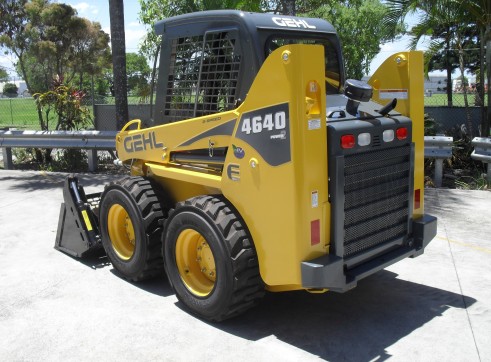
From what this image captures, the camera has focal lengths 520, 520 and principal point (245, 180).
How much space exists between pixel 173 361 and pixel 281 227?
1.23 meters

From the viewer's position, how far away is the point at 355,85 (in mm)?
4031

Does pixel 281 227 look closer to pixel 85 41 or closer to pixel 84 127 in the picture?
pixel 84 127

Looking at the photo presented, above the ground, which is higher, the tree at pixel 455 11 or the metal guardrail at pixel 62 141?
the tree at pixel 455 11

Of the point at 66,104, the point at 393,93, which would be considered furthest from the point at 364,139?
the point at 66,104

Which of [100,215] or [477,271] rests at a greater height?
[100,215]

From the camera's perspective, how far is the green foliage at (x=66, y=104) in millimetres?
12562

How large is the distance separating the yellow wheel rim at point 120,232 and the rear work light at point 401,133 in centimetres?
277

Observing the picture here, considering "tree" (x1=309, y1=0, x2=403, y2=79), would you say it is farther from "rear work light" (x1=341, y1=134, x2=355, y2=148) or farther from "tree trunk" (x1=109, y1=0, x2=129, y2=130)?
"rear work light" (x1=341, y1=134, x2=355, y2=148)

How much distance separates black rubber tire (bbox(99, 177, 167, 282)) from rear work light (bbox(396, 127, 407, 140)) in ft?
7.26

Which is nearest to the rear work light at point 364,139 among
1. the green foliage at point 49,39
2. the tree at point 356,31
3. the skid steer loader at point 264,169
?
the skid steer loader at point 264,169

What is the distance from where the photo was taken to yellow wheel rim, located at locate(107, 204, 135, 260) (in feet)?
17.5

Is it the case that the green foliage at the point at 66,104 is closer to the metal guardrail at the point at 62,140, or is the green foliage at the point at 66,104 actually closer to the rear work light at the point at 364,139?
the metal guardrail at the point at 62,140

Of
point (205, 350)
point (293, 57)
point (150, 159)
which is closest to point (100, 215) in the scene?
point (150, 159)

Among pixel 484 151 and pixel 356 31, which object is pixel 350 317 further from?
pixel 356 31
